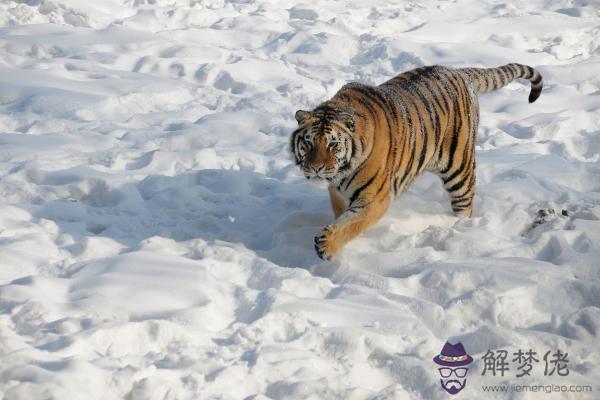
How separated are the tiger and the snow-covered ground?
22cm

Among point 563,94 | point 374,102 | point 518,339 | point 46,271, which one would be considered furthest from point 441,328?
point 563,94

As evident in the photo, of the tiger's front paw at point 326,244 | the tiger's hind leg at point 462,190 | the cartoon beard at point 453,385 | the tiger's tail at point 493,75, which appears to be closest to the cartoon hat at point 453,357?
the cartoon beard at point 453,385

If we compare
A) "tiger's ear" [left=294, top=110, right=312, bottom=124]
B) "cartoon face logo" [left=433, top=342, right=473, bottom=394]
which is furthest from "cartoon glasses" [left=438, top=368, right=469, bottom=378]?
"tiger's ear" [left=294, top=110, right=312, bottom=124]

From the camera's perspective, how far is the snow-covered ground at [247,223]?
300 centimetres

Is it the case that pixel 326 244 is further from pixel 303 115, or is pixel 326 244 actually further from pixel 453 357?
pixel 453 357

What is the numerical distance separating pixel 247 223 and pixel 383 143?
1.03 meters

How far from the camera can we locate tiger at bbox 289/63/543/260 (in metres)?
4.04

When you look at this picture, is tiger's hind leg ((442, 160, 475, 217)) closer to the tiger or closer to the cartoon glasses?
the tiger

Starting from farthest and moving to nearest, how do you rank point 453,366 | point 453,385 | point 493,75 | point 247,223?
point 493,75
point 247,223
point 453,366
point 453,385

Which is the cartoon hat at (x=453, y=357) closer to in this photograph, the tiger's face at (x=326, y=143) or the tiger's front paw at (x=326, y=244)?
the tiger's front paw at (x=326, y=244)

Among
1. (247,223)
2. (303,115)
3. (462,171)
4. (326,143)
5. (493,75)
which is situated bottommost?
(247,223)

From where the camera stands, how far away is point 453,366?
3041 mm

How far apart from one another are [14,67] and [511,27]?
5688mm

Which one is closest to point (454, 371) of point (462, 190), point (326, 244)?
point (326, 244)
